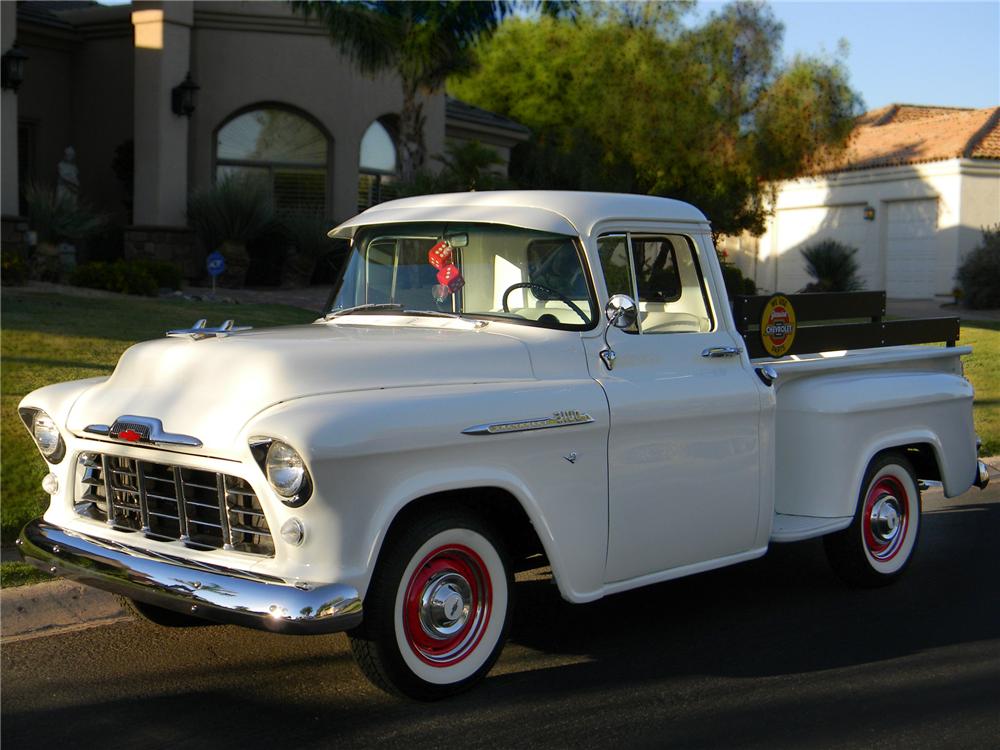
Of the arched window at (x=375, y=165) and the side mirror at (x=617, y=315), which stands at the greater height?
the arched window at (x=375, y=165)

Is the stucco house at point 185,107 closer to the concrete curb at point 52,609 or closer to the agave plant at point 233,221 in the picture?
the agave plant at point 233,221

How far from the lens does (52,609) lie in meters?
5.68

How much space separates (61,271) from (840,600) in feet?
44.8

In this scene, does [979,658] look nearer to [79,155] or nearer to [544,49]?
[79,155]

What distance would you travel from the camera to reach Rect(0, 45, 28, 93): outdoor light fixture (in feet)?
55.1

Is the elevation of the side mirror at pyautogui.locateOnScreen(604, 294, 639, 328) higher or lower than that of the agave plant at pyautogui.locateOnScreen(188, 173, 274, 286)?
lower

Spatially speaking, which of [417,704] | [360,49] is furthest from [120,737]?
[360,49]

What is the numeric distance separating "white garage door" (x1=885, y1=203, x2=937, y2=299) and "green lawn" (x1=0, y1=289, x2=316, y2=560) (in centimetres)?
2165

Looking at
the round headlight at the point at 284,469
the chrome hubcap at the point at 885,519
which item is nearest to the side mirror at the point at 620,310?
the round headlight at the point at 284,469

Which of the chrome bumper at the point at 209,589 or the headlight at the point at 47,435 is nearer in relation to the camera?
the chrome bumper at the point at 209,589

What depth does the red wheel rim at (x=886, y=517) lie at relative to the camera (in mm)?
6547

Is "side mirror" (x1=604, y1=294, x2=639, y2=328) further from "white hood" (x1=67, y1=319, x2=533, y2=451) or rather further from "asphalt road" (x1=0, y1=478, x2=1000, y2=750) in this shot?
"asphalt road" (x1=0, y1=478, x2=1000, y2=750)

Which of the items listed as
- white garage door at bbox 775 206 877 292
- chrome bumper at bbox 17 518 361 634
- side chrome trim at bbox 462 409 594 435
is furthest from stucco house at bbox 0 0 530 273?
white garage door at bbox 775 206 877 292

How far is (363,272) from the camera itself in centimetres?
600
